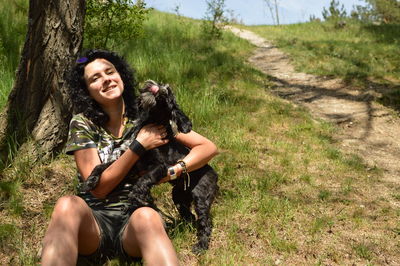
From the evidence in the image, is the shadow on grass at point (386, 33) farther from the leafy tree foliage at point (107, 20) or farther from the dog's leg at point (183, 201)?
the dog's leg at point (183, 201)

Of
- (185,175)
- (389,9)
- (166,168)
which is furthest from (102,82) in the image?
(389,9)

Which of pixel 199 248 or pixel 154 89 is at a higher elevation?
pixel 154 89

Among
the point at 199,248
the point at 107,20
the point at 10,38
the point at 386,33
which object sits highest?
the point at 107,20

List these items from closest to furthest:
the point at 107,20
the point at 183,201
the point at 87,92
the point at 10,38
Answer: the point at 87,92
the point at 183,201
the point at 107,20
the point at 10,38

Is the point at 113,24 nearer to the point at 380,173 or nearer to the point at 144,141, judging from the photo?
the point at 144,141

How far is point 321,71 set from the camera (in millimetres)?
10039

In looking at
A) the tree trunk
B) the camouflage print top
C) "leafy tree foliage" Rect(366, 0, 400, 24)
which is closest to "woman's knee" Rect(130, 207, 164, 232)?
the camouflage print top

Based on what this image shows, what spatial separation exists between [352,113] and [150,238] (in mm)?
5760

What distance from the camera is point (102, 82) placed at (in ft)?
9.95

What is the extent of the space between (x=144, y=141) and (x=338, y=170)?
3.08 meters

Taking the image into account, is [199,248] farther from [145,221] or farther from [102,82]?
[102,82]

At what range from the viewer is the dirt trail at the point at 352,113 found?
555cm

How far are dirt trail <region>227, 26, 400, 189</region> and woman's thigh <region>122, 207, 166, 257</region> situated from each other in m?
3.28

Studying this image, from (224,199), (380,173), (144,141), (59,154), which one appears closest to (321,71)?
(380,173)
